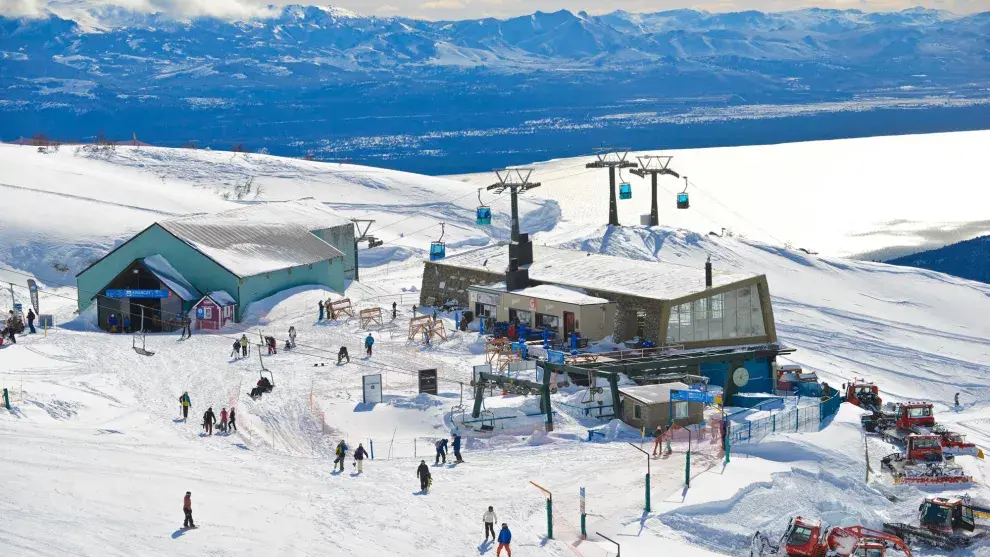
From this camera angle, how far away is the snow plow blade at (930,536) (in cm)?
2919

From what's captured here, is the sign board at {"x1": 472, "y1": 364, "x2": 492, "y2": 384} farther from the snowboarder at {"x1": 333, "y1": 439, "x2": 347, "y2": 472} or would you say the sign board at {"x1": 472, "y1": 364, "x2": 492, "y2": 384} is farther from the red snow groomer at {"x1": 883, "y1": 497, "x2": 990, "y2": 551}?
the red snow groomer at {"x1": 883, "y1": 497, "x2": 990, "y2": 551}

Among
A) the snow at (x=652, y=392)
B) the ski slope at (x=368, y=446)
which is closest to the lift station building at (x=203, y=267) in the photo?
the ski slope at (x=368, y=446)

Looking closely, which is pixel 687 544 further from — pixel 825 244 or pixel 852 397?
pixel 825 244

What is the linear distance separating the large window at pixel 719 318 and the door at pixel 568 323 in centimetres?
351

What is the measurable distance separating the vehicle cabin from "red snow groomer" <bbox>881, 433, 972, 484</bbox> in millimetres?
5391

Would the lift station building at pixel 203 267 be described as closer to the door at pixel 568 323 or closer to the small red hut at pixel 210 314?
the small red hut at pixel 210 314

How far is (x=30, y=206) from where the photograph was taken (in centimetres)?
7388

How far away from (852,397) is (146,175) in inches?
2574

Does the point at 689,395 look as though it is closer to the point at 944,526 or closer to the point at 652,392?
the point at 652,392

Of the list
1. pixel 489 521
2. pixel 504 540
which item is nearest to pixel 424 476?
pixel 489 521

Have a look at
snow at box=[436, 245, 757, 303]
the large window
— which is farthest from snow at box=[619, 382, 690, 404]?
snow at box=[436, 245, 757, 303]

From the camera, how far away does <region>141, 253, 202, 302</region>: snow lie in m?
51.5

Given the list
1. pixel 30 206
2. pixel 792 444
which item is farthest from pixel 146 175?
pixel 792 444

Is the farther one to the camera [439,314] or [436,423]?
[439,314]
